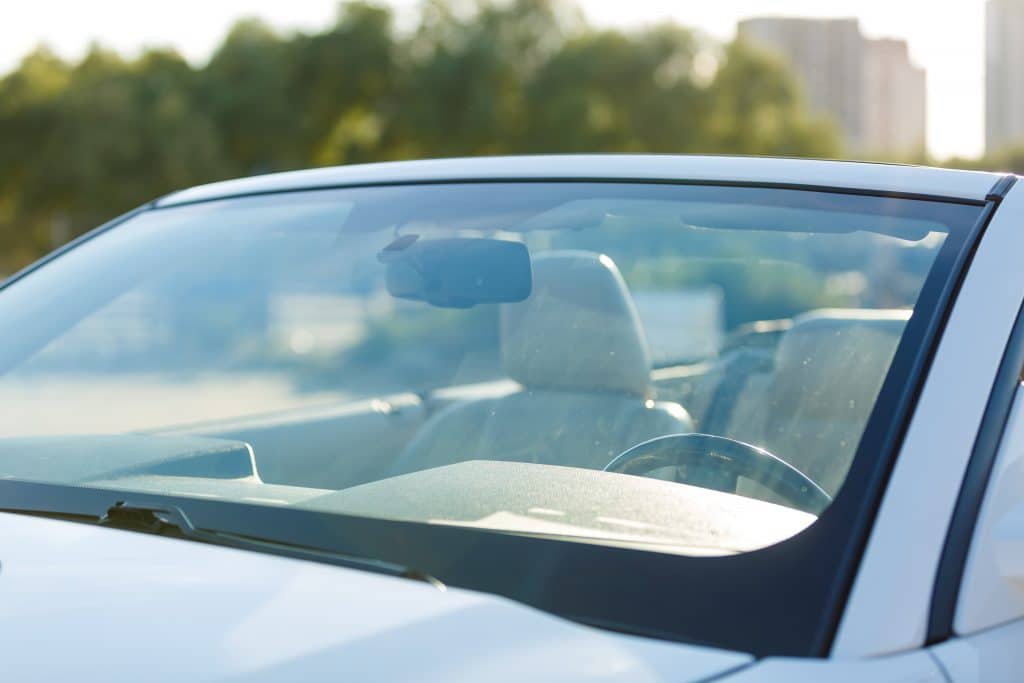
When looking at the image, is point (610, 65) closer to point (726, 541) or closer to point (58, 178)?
point (58, 178)

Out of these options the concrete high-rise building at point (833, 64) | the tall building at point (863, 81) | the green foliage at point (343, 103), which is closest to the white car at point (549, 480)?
the green foliage at point (343, 103)

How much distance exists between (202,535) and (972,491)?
82cm

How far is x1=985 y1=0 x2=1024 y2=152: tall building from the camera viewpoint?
307ft

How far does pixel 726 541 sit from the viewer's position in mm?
1331

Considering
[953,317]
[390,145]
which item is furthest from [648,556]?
[390,145]

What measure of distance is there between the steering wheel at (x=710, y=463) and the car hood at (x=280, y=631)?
18.1 inches

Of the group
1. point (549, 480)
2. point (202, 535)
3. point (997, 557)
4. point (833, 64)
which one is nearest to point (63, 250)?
point (202, 535)

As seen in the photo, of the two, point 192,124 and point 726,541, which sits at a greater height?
point 192,124

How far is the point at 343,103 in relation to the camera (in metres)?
41.8

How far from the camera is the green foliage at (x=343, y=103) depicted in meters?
36.8

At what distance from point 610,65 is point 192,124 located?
13708 mm

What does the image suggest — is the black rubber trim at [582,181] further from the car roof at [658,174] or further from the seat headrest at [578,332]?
the seat headrest at [578,332]

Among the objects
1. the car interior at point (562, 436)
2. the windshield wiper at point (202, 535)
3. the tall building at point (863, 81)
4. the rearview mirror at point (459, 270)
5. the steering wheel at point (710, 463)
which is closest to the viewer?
the windshield wiper at point (202, 535)

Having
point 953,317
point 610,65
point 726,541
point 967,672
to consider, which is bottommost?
point 967,672
